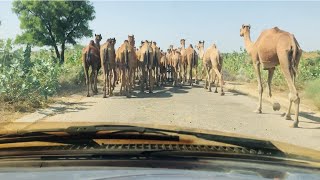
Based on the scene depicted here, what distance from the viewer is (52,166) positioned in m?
2.08

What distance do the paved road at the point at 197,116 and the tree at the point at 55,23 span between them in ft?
107

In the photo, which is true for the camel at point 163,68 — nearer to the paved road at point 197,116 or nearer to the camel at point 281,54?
the paved road at point 197,116

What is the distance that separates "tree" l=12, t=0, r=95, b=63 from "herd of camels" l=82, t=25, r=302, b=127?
66.7 feet

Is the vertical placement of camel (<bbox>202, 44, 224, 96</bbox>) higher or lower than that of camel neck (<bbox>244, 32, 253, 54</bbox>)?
lower

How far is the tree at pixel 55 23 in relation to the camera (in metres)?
48.2

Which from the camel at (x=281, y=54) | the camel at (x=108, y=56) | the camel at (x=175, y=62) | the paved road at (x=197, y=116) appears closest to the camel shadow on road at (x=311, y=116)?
the paved road at (x=197, y=116)

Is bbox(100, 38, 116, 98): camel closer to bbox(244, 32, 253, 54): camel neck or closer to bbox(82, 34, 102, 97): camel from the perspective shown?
bbox(82, 34, 102, 97): camel

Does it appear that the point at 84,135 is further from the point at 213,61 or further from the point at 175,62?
the point at 175,62

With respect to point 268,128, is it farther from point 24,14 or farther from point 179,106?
point 24,14

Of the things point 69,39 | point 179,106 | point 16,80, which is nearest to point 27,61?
point 16,80

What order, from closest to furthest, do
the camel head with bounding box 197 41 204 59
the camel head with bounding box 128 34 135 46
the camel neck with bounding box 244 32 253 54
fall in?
the camel neck with bounding box 244 32 253 54, the camel head with bounding box 128 34 135 46, the camel head with bounding box 197 41 204 59

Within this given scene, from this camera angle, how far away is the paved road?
10.2m

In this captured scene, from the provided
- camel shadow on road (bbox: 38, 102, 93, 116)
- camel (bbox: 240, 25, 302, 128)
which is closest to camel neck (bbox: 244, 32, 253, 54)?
camel (bbox: 240, 25, 302, 128)

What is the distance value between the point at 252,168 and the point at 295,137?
306 inches
